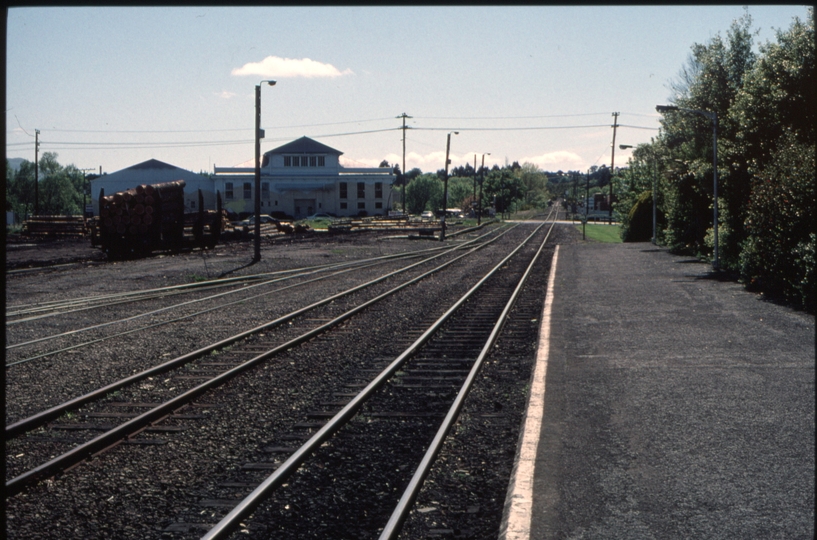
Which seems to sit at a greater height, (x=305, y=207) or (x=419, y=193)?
(x=419, y=193)

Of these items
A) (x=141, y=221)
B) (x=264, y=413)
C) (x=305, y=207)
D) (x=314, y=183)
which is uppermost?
(x=314, y=183)

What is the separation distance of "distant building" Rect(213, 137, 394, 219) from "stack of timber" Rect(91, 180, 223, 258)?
154 ft

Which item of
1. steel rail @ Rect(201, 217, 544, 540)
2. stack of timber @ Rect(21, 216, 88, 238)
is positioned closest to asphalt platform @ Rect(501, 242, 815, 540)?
steel rail @ Rect(201, 217, 544, 540)

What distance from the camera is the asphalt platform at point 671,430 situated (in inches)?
217

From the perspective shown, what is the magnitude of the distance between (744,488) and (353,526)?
321 centimetres

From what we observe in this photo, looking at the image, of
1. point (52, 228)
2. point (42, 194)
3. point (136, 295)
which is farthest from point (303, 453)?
point (42, 194)

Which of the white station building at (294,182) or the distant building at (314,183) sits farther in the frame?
the distant building at (314,183)

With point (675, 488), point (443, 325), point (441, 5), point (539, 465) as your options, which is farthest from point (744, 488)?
point (443, 325)

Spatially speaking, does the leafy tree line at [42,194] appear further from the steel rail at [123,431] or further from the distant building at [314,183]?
the steel rail at [123,431]

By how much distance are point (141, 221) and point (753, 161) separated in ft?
86.4

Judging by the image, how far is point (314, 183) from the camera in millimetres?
86500

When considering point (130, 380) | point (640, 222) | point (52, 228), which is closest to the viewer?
point (130, 380)

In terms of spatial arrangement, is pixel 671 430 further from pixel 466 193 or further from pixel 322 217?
pixel 466 193

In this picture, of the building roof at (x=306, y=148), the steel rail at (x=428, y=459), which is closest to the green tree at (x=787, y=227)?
the steel rail at (x=428, y=459)
